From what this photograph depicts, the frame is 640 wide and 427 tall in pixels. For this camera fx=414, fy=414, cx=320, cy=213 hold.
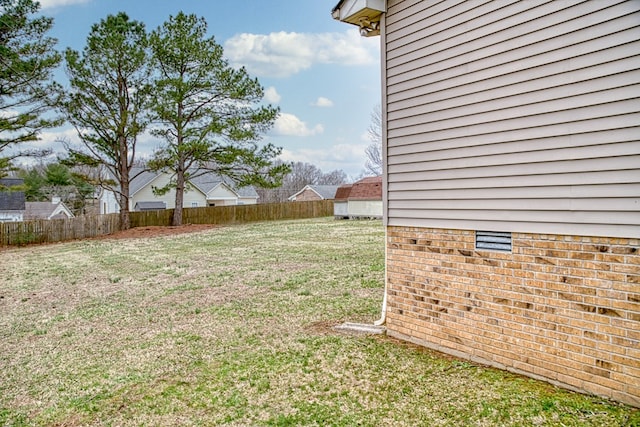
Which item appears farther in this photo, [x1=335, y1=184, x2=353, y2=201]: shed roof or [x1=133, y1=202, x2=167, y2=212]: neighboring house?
[x1=133, y1=202, x2=167, y2=212]: neighboring house

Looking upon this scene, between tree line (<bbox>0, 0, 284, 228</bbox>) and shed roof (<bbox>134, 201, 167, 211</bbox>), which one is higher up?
tree line (<bbox>0, 0, 284, 228</bbox>)

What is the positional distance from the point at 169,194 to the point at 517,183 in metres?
30.5

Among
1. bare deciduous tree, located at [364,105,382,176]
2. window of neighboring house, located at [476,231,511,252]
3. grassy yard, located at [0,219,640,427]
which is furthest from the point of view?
bare deciduous tree, located at [364,105,382,176]

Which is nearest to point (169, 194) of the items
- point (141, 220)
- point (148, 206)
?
point (148, 206)

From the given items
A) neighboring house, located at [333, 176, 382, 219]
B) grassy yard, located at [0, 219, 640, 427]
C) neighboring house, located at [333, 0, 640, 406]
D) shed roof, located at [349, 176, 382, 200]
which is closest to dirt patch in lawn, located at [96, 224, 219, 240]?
neighboring house, located at [333, 176, 382, 219]

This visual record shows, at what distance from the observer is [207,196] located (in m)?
33.2

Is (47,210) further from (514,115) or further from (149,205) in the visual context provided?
(514,115)

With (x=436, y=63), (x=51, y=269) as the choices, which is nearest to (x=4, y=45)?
(x=51, y=269)

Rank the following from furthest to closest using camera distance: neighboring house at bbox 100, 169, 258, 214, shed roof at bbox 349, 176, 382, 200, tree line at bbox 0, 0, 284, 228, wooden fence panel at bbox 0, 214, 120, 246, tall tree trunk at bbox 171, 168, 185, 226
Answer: neighboring house at bbox 100, 169, 258, 214, shed roof at bbox 349, 176, 382, 200, tall tree trunk at bbox 171, 168, 185, 226, wooden fence panel at bbox 0, 214, 120, 246, tree line at bbox 0, 0, 284, 228

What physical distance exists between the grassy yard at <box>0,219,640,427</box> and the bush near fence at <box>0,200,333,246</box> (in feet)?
34.4

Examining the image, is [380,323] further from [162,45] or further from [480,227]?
[162,45]

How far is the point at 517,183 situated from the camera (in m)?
3.16

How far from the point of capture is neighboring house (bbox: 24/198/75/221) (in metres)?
33.9

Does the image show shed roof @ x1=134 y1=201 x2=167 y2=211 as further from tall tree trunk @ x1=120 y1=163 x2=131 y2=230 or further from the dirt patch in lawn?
the dirt patch in lawn
